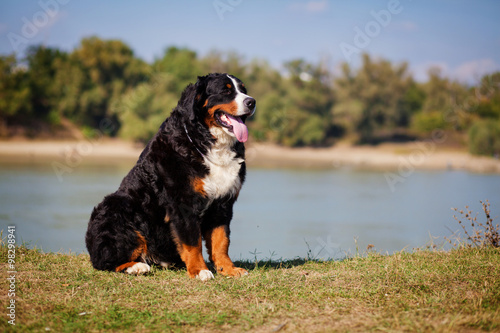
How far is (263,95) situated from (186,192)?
38.4 metres

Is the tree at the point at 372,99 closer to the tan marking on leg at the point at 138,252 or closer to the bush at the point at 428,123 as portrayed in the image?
the bush at the point at 428,123

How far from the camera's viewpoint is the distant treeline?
3900 centimetres

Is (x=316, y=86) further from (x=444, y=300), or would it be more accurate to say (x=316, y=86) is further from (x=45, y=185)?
(x=444, y=300)

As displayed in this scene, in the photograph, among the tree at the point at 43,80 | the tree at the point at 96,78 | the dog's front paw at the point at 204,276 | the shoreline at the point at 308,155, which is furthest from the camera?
the tree at the point at 96,78

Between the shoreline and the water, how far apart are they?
4379 mm

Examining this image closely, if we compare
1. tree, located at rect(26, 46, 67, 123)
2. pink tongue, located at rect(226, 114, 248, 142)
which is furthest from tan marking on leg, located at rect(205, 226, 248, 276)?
tree, located at rect(26, 46, 67, 123)

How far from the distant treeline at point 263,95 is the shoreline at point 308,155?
1.49 m

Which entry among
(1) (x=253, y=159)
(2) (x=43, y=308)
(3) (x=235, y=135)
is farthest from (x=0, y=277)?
(1) (x=253, y=159)

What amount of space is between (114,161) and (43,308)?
29366 mm

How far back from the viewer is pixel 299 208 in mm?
16844

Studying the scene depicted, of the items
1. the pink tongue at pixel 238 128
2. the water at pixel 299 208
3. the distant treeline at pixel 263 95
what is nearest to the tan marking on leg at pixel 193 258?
the pink tongue at pixel 238 128

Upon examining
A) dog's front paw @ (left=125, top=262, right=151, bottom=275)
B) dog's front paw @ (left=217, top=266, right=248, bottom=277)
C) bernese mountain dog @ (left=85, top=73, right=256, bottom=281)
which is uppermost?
bernese mountain dog @ (left=85, top=73, right=256, bottom=281)

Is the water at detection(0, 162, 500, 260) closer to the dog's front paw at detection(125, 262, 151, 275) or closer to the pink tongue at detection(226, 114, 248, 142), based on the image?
the pink tongue at detection(226, 114, 248, 142)

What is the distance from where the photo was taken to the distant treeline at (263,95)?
128 feet
